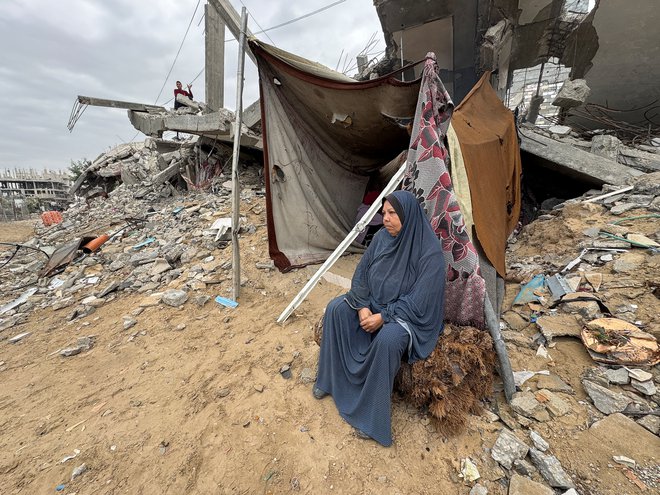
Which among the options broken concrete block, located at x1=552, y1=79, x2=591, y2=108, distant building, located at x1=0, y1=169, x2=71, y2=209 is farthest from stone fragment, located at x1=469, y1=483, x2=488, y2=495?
distant building, located at x1=0, y1=169, x2=71, y2=209

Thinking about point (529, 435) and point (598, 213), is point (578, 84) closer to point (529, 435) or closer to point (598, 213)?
point (598, 213)

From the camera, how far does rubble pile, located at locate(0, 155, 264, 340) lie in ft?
12.7

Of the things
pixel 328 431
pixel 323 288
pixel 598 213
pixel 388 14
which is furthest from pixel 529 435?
pixel 388 14

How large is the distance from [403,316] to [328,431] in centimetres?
85

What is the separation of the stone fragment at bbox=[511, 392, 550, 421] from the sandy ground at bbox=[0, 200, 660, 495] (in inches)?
2.2

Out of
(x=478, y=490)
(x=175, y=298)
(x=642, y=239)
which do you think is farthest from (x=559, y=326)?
(x=175, y=298)

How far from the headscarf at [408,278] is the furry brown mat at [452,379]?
0.08 meters

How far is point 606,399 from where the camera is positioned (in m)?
1.71

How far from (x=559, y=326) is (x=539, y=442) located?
1.02 m

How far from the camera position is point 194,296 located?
11.9ft

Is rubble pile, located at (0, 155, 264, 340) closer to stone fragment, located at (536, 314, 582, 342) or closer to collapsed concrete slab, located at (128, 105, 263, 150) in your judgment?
collapsed concrete slab, located at (128, 105, 263, 150)

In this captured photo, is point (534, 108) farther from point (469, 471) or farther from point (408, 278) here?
point (469, 471)

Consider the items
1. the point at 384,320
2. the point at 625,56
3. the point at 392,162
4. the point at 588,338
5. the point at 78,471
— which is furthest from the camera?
the point at 625,56

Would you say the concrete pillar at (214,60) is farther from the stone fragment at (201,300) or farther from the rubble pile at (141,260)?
the stone fragment at (201,300)
